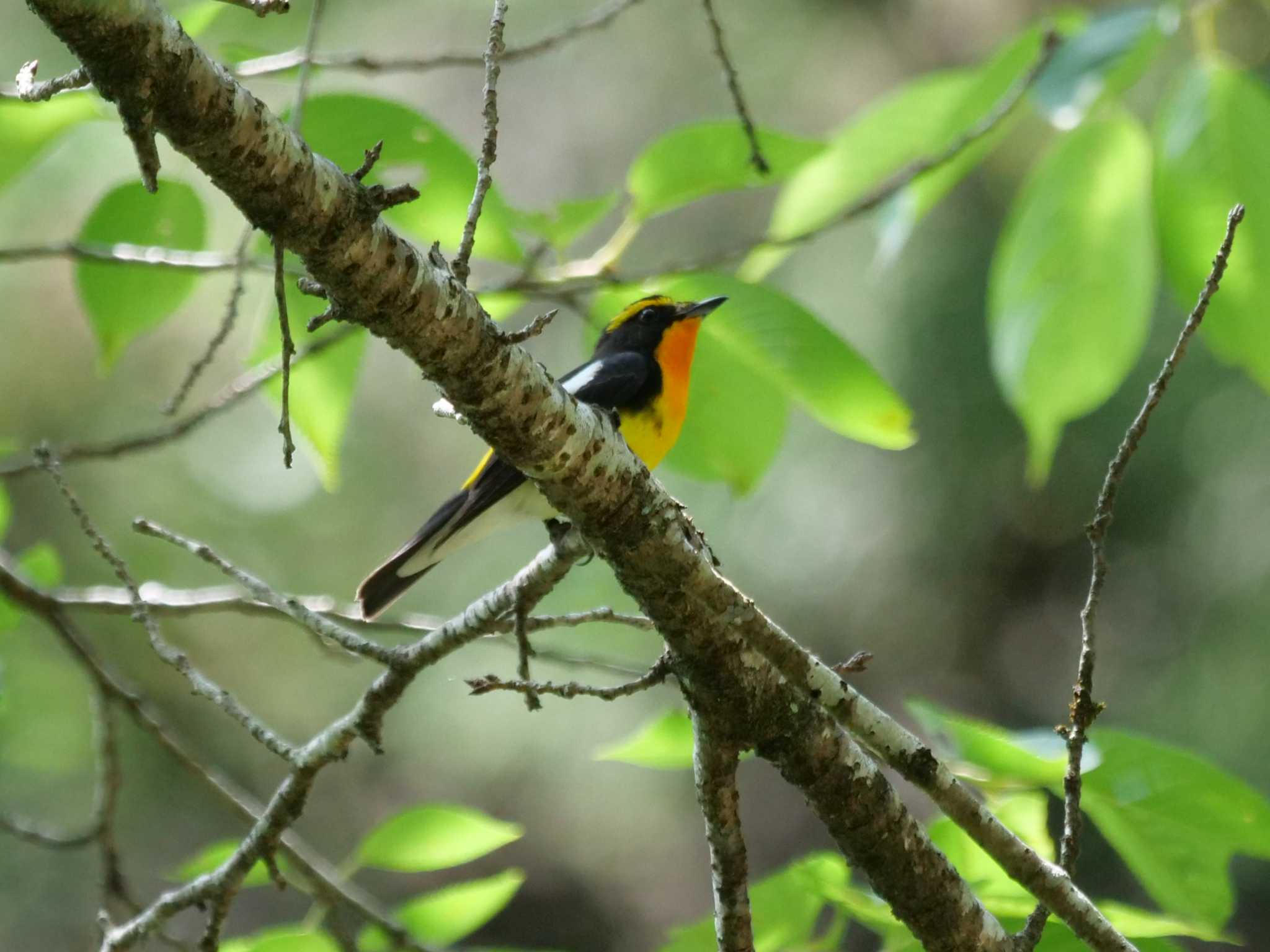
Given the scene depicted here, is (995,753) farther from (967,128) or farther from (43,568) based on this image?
(43,568)

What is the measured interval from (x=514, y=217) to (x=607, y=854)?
5.87m

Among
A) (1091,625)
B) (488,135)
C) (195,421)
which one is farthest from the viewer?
(195,421)

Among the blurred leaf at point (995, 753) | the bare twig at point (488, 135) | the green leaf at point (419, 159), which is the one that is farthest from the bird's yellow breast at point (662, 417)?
the bare twig at point (488, 135)

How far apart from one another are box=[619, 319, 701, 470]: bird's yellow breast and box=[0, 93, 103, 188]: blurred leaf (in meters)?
1.84

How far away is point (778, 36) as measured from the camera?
7312 millimetres

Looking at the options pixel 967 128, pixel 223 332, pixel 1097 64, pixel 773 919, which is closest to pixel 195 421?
pixel 223 332

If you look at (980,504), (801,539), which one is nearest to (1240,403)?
(980,504)

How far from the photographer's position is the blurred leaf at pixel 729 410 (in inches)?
107

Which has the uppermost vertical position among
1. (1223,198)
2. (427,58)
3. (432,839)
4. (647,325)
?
(647,325)

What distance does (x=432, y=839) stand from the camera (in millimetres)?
2500

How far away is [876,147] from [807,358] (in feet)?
1.81

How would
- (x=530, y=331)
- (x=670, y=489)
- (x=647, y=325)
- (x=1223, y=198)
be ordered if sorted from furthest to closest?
(x=670, y=489)
(x=647, y=325)
(x=1223, y=198)
(x=530, y=331)

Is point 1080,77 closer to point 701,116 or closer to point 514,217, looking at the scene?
point 514,217

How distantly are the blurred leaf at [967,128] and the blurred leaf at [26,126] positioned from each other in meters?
1.74
